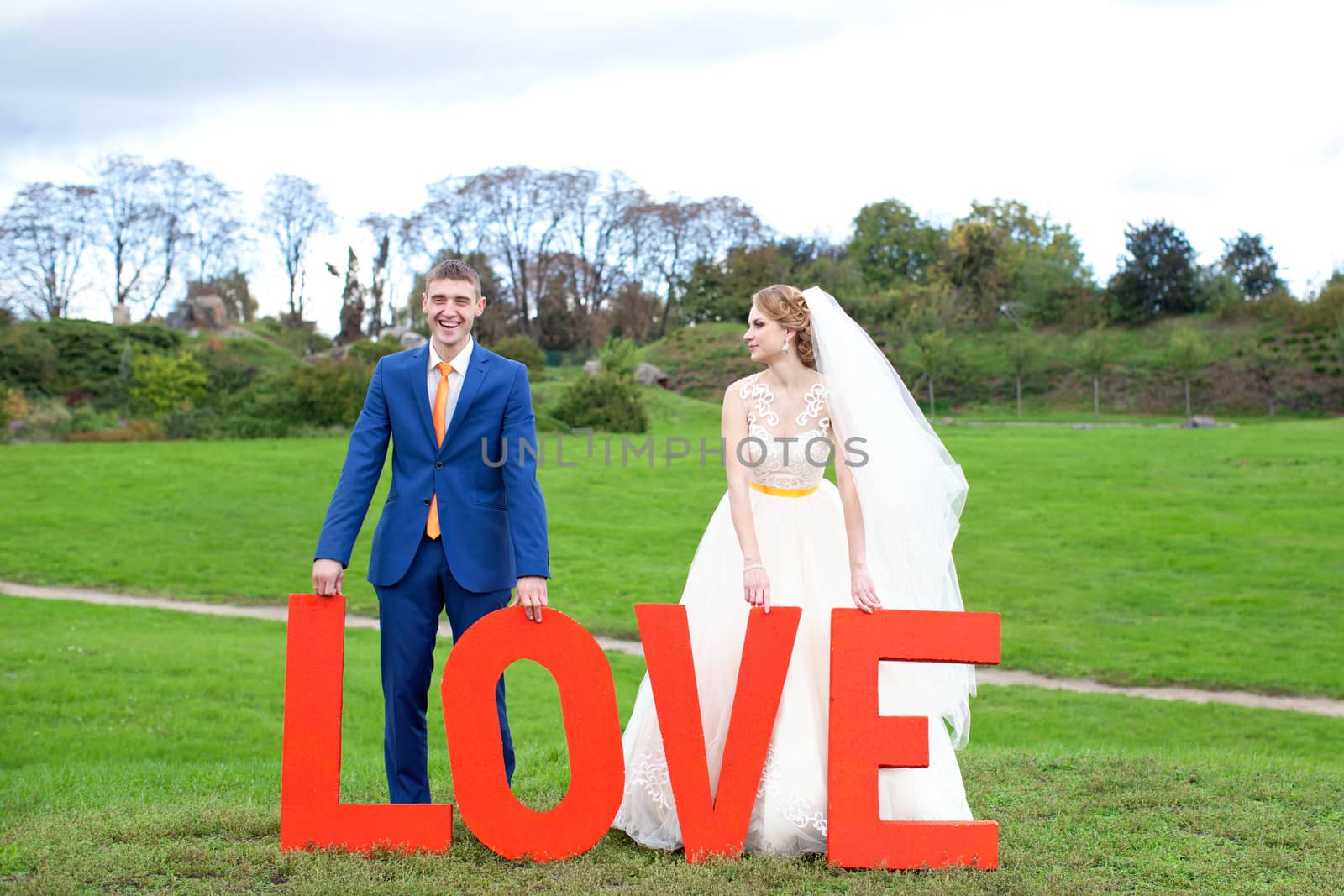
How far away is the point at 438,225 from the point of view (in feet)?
178

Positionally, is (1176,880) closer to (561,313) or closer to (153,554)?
(153,554)

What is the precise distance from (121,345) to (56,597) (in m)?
27.0

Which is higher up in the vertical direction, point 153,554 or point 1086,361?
point 1086,361

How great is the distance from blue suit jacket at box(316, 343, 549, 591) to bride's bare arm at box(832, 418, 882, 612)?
4.36ft

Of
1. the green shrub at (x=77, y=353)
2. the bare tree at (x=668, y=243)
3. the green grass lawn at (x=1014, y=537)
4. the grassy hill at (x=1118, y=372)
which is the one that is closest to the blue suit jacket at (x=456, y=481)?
the green grass lawn at (x=1014, y=537)

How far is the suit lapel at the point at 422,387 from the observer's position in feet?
15.1

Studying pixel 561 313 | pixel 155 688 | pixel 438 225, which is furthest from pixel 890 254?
pixel 155 688

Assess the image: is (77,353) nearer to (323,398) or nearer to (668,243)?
Answer: (323,398)

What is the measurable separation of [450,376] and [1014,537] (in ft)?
47.2

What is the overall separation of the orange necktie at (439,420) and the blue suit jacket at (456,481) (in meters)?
0.03

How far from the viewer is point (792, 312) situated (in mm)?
4848

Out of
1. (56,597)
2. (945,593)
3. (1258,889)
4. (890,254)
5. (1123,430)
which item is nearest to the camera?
(1258,889)

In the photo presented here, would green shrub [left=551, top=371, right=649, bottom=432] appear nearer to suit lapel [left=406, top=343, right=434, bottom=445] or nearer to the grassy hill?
the grassy hill

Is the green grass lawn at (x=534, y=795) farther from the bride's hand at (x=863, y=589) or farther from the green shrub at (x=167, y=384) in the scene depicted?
the green shrub at (x=167, y=384)
